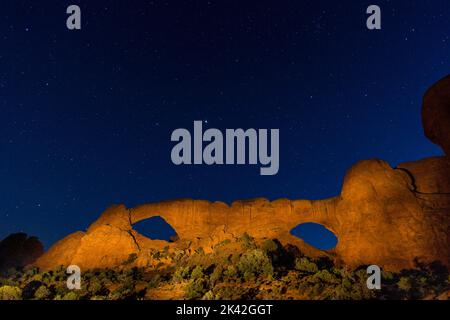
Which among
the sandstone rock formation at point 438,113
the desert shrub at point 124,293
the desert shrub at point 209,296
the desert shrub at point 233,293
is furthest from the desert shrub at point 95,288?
the sandstone rock formation at point 438,113

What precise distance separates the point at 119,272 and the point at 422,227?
24846 mm

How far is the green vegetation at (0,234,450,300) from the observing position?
14.8 m

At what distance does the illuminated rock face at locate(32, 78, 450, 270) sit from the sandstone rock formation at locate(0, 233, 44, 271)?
5.02 m

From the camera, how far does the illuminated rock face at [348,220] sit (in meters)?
21.6

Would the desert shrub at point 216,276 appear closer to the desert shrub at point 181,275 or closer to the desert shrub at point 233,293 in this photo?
the desert shrub at point 233,293

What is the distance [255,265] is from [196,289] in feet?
14.1

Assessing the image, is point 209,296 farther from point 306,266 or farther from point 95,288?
point 95,288

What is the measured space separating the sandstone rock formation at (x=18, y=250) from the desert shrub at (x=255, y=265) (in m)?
32.7

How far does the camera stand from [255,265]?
18.5 meters

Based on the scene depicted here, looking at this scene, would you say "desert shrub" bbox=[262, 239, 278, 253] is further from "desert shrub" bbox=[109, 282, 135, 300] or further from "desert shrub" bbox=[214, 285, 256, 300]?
"desert shrub" bbox=[109, 282, 135, 300]
